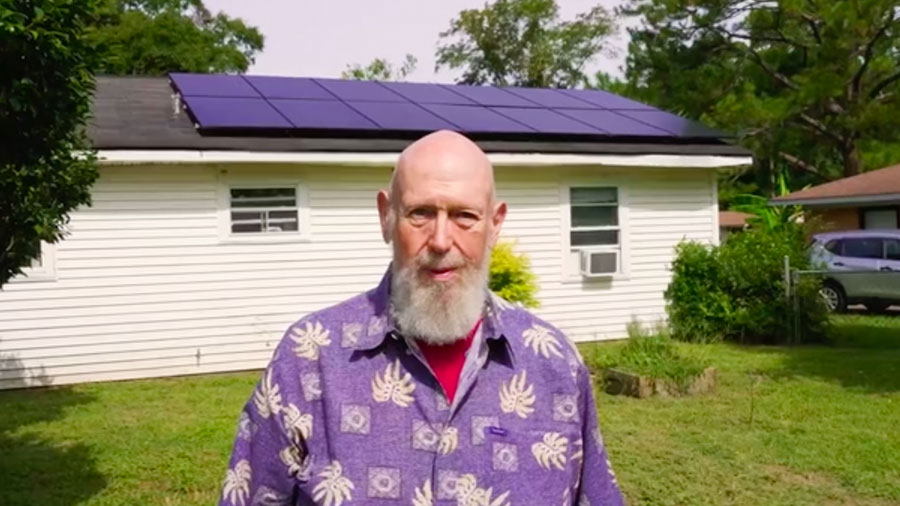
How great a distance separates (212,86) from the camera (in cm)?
1295

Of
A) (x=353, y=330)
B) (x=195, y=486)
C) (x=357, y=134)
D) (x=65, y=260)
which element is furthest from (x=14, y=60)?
(x=357, y=134)

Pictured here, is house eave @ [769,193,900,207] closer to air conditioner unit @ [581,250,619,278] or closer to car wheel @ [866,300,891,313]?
car wheel @ [866,300,891,313]

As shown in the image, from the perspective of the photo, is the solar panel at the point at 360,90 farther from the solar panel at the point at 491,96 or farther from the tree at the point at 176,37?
the tree at the point at 176,37

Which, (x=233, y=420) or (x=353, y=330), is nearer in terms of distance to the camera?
(x=353, y=330)

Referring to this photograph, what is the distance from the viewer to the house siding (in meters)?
10.1

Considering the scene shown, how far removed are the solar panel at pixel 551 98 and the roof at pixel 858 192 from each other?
33.5ft

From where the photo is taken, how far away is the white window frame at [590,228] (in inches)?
502

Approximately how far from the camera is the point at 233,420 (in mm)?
7988

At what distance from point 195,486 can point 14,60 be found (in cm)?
278

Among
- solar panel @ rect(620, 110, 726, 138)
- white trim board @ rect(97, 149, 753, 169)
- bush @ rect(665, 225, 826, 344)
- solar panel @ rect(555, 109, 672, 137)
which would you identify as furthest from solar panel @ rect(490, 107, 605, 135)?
bush @ rect(665, 225, 826, 344)

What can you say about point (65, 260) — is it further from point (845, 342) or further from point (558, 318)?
point (845, 342)

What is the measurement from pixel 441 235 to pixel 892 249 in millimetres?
17458

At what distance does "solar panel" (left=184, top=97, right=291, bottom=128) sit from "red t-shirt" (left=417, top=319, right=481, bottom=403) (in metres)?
8.96

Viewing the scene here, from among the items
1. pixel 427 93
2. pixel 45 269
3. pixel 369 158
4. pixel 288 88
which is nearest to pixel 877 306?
pixel 427 93
